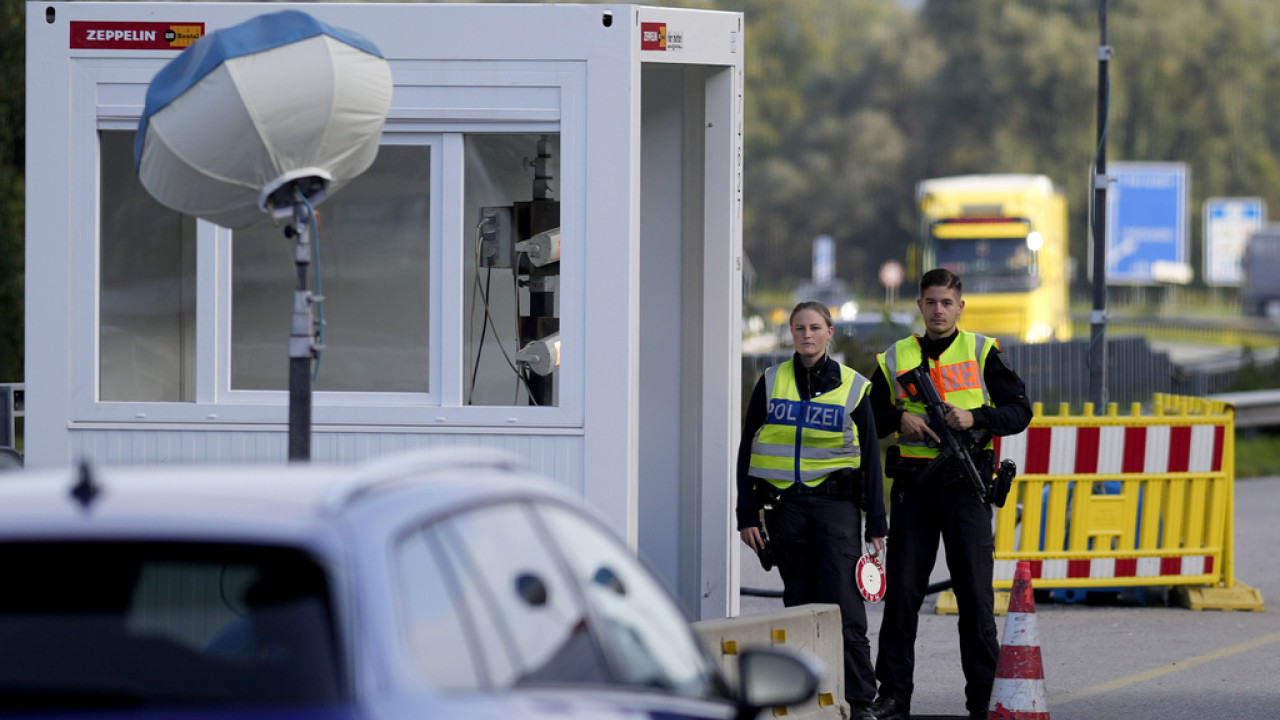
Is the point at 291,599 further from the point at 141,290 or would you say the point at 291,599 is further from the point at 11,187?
the point at 11,187

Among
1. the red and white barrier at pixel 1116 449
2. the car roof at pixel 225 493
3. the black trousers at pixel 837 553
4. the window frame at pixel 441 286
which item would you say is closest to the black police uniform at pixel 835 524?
the black trousers at pixel 837 553

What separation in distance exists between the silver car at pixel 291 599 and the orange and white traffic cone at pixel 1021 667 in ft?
13.7

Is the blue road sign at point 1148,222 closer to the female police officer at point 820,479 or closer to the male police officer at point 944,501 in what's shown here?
the male police officer at point 944,501

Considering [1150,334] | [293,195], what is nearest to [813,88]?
[1150,334]

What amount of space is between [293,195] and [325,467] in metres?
2.14

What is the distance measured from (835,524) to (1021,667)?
3.04ft

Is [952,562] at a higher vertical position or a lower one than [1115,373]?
lower

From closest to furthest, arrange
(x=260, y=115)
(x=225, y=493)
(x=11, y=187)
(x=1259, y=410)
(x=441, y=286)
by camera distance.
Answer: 1. (x=225, y=493)
2. (x=260, y=115)
3. (x=441, y=286)
4. (x=11, y=187)
5. (x=1259, y=410)

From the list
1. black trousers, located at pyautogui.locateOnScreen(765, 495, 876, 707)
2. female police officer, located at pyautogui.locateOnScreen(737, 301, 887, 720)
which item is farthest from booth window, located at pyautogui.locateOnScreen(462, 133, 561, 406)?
black trousers, located at pyautogui.locateOnScreen(765, 495, 876, 707)

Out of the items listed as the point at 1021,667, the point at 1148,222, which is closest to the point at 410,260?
the point at 1021,667

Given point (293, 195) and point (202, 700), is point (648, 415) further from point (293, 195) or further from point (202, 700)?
point (202, 700)

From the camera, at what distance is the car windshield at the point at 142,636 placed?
2422 millimetres

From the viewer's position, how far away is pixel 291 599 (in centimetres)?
245

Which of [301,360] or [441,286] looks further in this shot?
[441,286]
